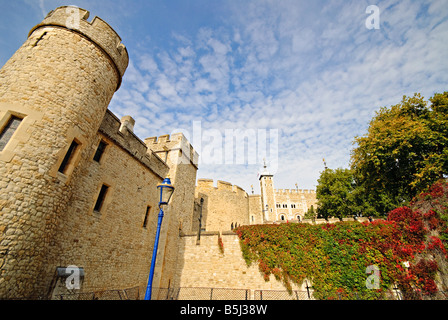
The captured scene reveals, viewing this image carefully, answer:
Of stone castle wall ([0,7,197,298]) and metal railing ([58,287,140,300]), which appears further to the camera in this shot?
metal railing ([58,287,140,300])

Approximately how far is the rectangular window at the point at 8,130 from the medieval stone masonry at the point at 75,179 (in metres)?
0.02

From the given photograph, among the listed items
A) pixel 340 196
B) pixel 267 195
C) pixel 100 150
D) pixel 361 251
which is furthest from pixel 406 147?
pixel 267 195

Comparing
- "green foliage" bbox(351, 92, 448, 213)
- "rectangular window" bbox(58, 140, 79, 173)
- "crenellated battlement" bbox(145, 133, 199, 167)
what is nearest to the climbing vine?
"green foliage" bbox(351, 92, 448, 213)

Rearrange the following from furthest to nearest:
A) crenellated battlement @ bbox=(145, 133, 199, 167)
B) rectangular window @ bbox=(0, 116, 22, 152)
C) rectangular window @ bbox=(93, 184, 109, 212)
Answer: crenellated battlement @ bbox=(145, 133, 199, 167) < rectangular window @ bbox=(93, 184, 109, 212) < rectangular window @ bbox=(0, 116, 22, 152)

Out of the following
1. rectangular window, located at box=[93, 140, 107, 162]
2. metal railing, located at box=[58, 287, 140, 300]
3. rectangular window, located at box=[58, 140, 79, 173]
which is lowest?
metal railing, located at box=[58, 287, 140, 300]

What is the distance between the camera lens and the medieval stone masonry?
5066 mm

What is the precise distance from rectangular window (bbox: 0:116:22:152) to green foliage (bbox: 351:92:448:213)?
1964 centimetres

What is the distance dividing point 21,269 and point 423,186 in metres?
20.7

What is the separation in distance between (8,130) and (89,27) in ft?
15.1

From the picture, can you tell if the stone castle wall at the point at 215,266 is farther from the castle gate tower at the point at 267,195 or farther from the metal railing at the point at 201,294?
the castle gate tower at the point at 267,195

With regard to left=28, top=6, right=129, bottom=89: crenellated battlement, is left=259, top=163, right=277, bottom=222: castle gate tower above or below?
above

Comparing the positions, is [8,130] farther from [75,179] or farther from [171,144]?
[171,144]

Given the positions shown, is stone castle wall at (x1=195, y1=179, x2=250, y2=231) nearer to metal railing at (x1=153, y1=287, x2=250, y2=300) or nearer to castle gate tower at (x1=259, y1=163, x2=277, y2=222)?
metal railing at (x1=153, y1=287, x2=250, y2=300)
